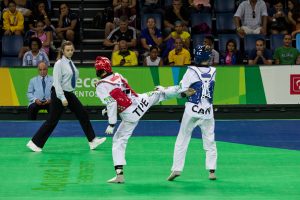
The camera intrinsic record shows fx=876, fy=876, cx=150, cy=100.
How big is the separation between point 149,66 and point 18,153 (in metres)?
6.34

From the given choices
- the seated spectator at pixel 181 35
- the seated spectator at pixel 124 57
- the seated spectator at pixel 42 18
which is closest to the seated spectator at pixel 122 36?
the seated spectator at pixel 124 57

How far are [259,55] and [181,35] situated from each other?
2.40 m

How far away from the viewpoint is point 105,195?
40.8 ft

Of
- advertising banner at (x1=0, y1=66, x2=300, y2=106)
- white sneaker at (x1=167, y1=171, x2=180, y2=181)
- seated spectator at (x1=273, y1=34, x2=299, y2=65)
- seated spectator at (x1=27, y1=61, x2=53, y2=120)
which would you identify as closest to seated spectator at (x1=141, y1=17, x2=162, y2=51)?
advertising banner at (x1=0, y1=66, x2=300, y2=106)

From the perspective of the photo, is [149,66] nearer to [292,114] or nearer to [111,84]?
[292,114]

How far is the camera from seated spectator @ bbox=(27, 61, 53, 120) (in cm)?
2100

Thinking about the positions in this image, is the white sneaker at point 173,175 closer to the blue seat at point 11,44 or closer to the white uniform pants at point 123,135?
the white uniform pants at point 123,135

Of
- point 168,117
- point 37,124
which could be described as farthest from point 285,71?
point 37,124

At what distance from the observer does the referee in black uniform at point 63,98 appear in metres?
16.4

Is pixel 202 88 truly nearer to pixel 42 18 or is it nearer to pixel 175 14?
pixel 175 14

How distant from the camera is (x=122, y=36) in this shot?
77.6ft

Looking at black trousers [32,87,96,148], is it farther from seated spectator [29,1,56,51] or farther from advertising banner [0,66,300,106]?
seated spectator [29,1,56,51]

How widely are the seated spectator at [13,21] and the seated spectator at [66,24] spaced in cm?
103

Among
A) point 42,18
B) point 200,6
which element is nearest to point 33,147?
point 42,18
